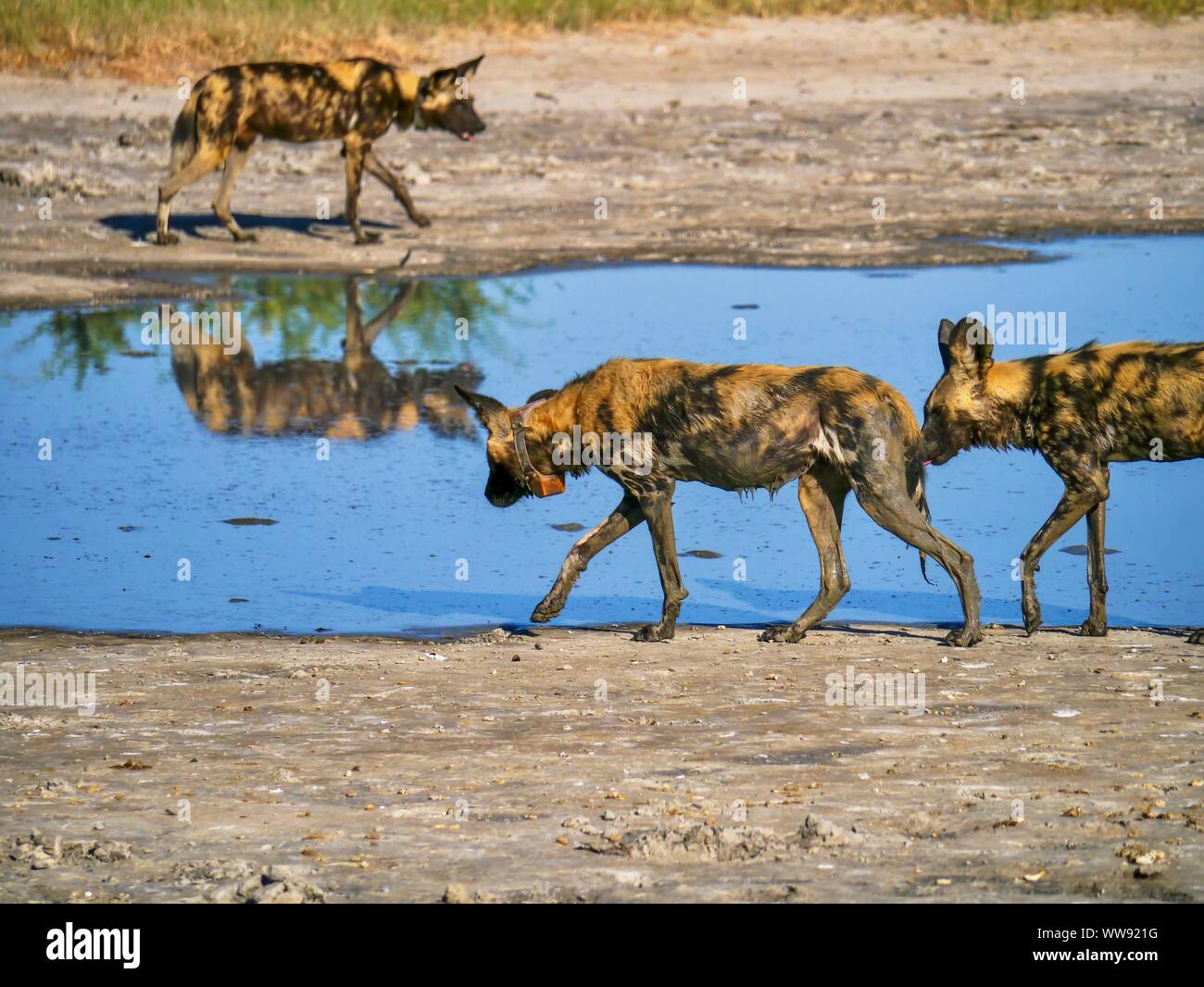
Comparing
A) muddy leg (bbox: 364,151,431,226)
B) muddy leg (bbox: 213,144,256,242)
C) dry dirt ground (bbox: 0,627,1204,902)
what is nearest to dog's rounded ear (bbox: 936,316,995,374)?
dry dirt ground (bbox: 0,627,1204,902)

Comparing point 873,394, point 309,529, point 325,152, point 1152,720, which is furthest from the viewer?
point 325,152

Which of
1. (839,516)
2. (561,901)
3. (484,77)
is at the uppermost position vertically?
(484,77)

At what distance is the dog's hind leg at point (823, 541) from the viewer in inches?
320

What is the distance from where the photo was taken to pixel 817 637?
8.20 meters

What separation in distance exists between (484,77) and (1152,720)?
16.4 meters

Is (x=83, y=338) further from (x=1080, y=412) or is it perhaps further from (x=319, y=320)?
(x=1080, y=412)

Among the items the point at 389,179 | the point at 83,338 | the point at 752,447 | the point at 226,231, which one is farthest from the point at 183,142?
the point at 752,447

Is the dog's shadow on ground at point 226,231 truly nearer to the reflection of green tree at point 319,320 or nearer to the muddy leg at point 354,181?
the muddy leg at point 354,181

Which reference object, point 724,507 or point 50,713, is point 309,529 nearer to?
point 724,507

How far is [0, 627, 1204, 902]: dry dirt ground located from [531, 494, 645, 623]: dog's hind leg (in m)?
0.29

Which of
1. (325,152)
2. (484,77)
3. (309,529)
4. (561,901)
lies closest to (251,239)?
(325,152)

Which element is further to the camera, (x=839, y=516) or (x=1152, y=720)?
(x=839, y=516)

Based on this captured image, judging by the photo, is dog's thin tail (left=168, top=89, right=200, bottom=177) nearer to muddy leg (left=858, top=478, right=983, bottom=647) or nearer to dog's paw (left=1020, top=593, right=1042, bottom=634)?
muddy leg (left=858, top=478, right=983, bottom=647)
